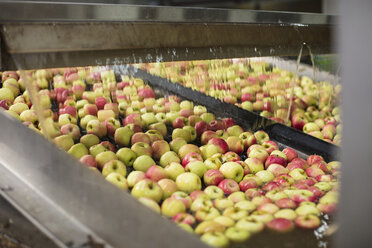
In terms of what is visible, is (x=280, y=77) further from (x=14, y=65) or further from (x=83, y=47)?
(x=14, y=65)

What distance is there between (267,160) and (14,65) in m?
1.42

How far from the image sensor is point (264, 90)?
3.30m

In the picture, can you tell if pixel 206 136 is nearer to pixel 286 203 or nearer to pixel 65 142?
pixel 65 142

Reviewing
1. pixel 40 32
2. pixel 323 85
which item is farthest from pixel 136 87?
pixel 323 85

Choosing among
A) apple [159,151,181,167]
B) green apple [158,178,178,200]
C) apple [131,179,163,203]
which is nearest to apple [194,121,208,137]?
apple [159,151,181,167]

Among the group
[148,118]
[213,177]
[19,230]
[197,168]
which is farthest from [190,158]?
[19,230]

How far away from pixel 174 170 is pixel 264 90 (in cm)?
138

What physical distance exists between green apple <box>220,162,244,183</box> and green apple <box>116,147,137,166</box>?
1.57 feet

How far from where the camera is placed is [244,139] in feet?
9.02

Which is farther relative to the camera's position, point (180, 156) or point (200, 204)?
point (180, 156)

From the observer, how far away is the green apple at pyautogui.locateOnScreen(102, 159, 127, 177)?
2.12 m

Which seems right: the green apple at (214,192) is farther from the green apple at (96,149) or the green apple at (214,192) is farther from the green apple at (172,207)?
the green apple at (96,149)

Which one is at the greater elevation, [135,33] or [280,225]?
[135,33]

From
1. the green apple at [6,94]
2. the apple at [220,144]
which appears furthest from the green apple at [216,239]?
the green apple at [6,94]
